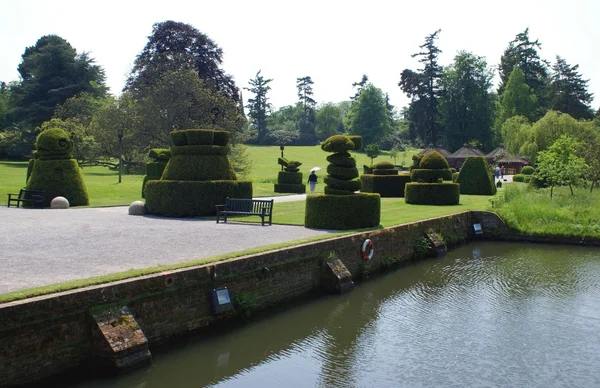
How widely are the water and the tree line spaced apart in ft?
89.9

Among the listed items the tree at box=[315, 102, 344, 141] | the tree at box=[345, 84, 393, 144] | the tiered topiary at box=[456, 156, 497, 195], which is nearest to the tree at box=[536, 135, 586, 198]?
the tiered topiary at box=[456, 156, 497, 195]

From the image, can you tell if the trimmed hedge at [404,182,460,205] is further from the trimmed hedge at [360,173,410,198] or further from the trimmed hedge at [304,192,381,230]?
the trimmed hedge at [304,192,381,230]

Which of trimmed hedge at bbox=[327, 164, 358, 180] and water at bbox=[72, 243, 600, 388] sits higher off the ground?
trimmed hedge at bbox=[327, 164, 358, 180]

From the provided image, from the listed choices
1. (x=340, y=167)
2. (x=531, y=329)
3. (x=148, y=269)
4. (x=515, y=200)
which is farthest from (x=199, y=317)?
(x=515, y=200)

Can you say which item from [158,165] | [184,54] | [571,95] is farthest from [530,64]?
[158,165]

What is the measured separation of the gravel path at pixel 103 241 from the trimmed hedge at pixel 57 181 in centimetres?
253

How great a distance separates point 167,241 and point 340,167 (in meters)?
5.57

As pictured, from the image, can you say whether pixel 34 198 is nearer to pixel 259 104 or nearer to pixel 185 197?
pixel 185 197

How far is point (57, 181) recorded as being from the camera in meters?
20.9

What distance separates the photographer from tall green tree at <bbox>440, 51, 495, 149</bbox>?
71875 mm

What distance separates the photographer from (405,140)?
98.4m

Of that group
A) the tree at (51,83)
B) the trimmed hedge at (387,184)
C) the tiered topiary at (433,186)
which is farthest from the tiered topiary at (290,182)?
the tree at (51,83)

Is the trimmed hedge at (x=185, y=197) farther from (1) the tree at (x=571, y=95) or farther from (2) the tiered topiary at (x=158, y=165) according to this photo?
(1) the tree at (x=571, y=95)

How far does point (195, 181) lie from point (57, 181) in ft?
21.3
